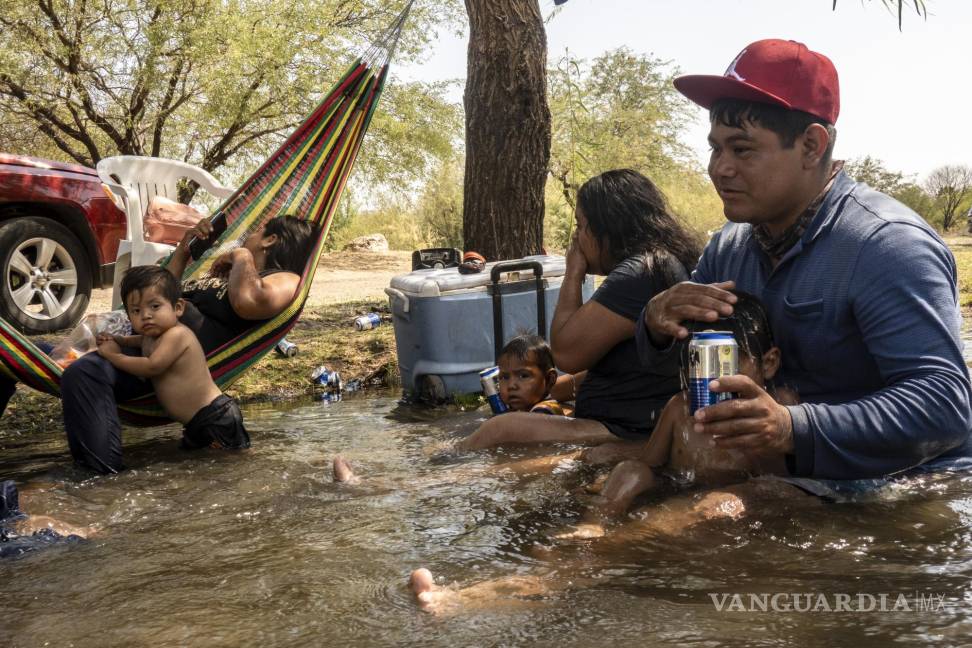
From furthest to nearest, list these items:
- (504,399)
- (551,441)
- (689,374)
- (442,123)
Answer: (442,123), (504,399), (551,441), (689,374)

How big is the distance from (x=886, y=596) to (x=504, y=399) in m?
2.40

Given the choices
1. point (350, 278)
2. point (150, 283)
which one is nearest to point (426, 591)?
point (150, 283)

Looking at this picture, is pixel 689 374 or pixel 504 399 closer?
pixel 689 374

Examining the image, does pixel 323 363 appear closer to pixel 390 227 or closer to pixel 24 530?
pixel 24 530

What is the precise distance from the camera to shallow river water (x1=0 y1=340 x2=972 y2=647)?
205 centimetres

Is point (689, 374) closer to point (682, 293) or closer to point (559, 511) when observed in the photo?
point (682, 293)

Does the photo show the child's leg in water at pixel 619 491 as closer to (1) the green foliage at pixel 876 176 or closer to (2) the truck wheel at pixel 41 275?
(2) the truck wheel at pixel 41 275

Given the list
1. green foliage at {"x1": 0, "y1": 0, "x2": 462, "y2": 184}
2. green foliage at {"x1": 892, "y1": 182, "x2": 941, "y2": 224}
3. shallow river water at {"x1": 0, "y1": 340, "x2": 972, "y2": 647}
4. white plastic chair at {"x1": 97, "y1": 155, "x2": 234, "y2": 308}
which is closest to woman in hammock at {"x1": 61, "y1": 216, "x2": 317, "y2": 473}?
shallow river water at {"x1": 0, "y1": 340, "x2": 972, "y2": 647}

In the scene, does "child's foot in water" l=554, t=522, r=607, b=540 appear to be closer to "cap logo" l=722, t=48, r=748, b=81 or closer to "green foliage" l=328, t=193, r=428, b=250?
"cap logo" l=722, t=48, r=748, b=81

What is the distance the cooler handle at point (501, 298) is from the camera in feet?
17.2

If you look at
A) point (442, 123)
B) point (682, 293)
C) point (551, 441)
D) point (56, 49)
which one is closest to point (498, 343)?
point (551, 441)

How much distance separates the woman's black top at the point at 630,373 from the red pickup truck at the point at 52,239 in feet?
16.1

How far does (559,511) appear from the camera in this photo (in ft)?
9.73

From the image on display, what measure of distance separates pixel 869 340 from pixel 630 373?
1244mm
